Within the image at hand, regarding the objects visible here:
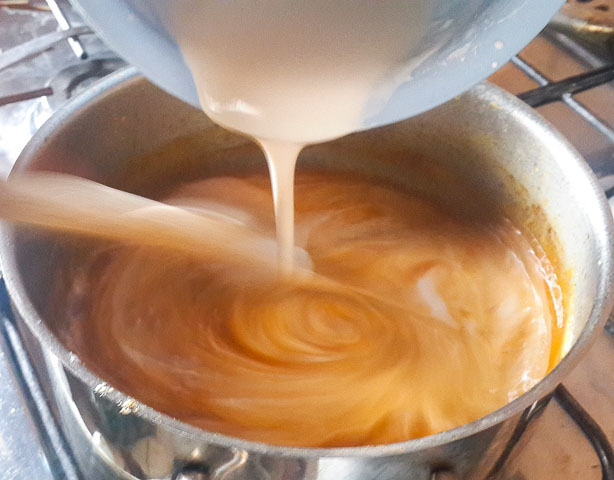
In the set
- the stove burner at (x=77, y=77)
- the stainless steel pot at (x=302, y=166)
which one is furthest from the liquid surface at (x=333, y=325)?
the stove burner at (x=77, y=77)

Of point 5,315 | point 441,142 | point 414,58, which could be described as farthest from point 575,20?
point 5,315

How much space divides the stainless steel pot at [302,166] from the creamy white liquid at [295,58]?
0.80 ft

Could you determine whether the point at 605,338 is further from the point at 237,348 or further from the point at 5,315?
the point at 5,315

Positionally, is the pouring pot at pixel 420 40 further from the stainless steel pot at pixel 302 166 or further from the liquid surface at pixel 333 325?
the liquid surface at pixel 333 325

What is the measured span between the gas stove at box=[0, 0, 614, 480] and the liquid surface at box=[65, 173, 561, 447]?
0.26 ft

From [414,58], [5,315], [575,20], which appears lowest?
[5,315]

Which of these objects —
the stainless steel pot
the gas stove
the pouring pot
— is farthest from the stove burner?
the pouring pot

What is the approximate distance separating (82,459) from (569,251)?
2.27 feet

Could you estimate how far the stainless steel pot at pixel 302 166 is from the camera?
1.80 feet

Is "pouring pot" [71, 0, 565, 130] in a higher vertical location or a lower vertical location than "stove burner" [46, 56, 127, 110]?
higher

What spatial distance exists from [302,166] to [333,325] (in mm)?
396

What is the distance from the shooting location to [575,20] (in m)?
1.27

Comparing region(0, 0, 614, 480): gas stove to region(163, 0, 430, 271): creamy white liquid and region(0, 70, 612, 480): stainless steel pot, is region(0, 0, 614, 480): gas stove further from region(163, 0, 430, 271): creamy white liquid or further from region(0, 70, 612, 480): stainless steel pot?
region(163, 0, 430, 271): creamy white liquid

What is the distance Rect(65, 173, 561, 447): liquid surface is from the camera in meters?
0.83
